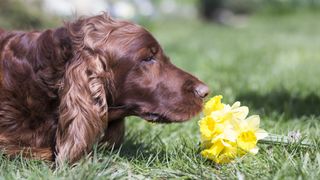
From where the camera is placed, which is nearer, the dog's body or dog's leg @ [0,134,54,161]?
the dog's body

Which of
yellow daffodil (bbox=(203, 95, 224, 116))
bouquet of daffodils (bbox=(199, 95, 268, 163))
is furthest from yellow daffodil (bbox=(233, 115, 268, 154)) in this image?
yellow daffodil (bbox=(203, 95, 224, 116))

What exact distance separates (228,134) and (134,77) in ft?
1.86

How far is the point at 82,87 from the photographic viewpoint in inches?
124

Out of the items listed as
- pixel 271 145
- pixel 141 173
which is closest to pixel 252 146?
pixel 271 145

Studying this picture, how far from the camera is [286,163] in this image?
2.92m

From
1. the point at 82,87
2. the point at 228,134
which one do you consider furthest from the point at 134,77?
the point at 228,134

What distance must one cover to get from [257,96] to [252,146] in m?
2.27

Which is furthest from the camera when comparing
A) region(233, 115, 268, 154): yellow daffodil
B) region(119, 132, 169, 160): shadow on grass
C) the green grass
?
region(119, 132, 169, 160): shadow on grass

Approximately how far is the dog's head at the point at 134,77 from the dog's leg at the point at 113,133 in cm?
19

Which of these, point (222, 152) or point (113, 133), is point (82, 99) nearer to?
point (113, 133)

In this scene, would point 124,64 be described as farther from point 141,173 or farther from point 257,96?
point 257,96

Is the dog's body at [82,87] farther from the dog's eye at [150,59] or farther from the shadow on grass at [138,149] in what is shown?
the shadow on grass at [138,149]

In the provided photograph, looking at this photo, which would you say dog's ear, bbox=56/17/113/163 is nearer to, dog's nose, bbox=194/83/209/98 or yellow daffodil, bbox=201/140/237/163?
dog's nose, bbox=194/83/209/98

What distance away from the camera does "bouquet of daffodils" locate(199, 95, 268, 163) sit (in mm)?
3203
